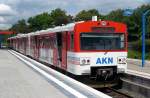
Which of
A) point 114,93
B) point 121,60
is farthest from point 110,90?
point 121,60

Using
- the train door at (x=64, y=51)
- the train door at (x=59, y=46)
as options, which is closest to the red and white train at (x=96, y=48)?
the train door at (x=64, y=51)

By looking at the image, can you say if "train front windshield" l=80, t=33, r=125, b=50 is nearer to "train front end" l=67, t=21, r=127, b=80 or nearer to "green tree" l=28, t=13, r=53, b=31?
"train front end" l=67, t=21, r=127, b=80

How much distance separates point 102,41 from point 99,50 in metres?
0.54

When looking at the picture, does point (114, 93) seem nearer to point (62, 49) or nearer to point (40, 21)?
point (62, 49)

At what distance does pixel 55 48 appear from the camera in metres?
23.4

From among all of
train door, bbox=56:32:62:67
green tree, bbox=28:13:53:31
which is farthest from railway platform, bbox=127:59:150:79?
green tree, bbox=28:13:53:31

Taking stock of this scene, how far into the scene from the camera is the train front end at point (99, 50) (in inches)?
720

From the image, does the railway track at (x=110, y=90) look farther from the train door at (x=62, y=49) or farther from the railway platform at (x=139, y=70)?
the train door at (x=62, y=49)

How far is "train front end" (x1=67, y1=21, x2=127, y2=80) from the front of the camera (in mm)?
18281

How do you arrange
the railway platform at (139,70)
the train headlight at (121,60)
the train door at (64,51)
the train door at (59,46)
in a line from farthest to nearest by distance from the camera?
the train door at (59,46), the train door at (64,51), the railway platform at (139,70), the train headlight at (121,60)

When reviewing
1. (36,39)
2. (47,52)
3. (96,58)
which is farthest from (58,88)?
(36,39)

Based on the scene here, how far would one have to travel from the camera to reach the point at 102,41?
19.0 metres

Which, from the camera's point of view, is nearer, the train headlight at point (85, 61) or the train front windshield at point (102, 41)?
the train headlight at point (85, 61)

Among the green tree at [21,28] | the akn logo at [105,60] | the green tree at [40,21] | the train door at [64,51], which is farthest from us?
the green tree at [21,28]
